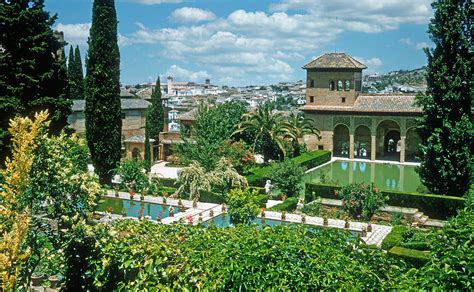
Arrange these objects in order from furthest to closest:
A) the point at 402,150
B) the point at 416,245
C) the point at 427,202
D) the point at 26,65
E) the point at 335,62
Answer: the point at 335,62
the point at 402,150
the point at 427,202
the point at 26,65
the point at 416,245

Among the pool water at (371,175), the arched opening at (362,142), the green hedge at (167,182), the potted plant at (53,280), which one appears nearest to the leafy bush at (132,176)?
the green hedge at (167,182)

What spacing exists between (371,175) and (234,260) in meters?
25.4

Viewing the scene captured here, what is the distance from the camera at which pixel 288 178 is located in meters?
22.5

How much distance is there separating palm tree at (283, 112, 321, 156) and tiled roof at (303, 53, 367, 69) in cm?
431

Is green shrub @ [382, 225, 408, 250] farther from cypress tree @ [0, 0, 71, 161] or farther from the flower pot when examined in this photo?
cypress tree @ [0, 0, 71, 161]

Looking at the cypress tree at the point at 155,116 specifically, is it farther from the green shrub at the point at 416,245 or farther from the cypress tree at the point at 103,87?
the green shrub at the point at 416,245

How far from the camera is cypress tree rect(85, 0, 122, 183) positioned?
23.3 metres

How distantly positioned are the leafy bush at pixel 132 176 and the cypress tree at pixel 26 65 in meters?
4.06

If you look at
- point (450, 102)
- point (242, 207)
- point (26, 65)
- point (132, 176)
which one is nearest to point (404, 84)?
point (450, 102)

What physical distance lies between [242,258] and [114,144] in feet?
58.9

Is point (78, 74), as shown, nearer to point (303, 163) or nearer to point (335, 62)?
point (335, 62)

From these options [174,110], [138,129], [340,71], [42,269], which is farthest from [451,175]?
[174,110]

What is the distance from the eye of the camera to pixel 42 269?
31.6 feet

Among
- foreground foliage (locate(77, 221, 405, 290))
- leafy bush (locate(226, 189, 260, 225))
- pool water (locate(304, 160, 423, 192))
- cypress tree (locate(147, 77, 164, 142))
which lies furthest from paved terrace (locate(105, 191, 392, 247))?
cypress tree (locate(147, 77, 164, 142))
